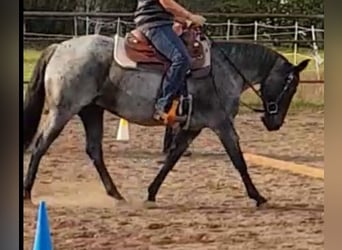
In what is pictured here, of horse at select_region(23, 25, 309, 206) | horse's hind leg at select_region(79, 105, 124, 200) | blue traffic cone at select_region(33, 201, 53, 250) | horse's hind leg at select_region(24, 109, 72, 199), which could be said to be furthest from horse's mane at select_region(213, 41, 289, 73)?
blue traffic cone at select_region(33, 201, 53, 250)

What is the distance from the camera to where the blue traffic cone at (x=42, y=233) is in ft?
13.4

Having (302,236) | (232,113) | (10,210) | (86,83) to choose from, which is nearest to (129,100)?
(86,83)

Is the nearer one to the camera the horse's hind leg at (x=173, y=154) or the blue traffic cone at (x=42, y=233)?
the blue traffic cone at (x=42, y=233)

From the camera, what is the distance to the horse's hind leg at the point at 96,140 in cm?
418

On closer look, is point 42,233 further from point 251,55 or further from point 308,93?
point 308,93

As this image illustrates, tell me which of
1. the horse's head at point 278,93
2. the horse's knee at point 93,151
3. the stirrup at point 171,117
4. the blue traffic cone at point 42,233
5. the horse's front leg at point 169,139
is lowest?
the blue traffic cone at point 42,233

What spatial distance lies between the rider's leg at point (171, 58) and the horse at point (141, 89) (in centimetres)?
3

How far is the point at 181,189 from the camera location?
421 cm

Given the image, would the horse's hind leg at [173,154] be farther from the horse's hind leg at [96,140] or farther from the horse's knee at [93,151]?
the horse's knee at [93,151]

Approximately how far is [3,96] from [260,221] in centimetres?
126

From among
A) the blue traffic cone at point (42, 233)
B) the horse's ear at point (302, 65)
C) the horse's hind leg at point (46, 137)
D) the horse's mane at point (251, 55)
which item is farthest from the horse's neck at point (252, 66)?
the blue traffic cone at point (42, 233)

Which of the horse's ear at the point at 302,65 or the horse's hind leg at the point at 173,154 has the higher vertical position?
the horse's ear at the point at 302,65

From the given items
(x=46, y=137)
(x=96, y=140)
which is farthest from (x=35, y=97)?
(x=96, y=140)

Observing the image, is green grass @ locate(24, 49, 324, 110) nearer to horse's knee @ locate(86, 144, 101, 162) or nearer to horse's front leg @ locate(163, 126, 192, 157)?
horse's front leg @ locate(163, 126, 192, 157)
